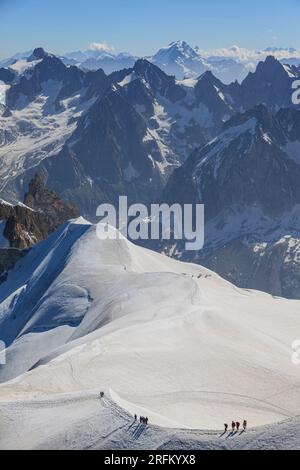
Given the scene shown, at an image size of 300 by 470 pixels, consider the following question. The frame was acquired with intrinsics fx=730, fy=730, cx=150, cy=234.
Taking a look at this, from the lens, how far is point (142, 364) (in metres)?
78.9

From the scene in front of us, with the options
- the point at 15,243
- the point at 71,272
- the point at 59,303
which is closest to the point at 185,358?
the point at 59,303

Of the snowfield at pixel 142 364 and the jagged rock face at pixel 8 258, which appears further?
the jagged rock face at pixel 8 258

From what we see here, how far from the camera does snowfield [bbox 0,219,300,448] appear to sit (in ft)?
184

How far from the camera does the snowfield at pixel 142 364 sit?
56.2 meters

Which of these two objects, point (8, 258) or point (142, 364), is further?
point (8, 258)

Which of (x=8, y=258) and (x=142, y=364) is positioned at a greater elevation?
(x=142, y=364)

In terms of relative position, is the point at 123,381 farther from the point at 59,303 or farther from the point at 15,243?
the point at 15,243

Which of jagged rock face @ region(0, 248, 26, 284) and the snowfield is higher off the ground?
the snowfield

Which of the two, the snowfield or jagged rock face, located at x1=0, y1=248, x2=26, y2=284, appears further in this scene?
→ jagged rock face, located at x1=0, y1=248, x2=26, y2=284

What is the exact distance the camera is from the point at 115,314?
108562 millimetres

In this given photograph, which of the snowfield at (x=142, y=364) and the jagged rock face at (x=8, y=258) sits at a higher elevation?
Answer: the snowfield at (x=142, y=364)

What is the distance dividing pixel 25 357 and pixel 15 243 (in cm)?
8380
